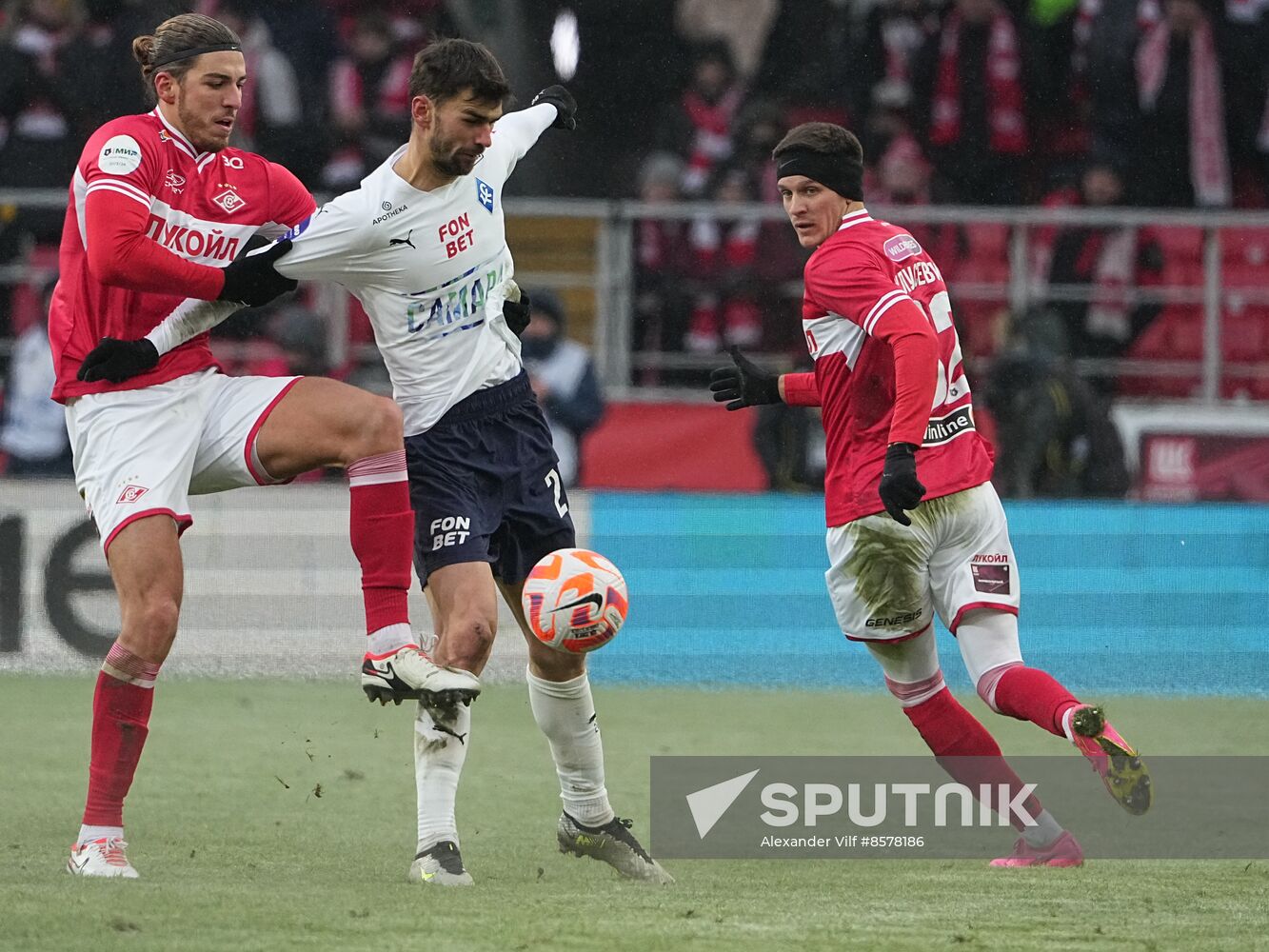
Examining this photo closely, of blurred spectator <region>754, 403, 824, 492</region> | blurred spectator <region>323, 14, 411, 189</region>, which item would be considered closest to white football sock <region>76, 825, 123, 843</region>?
blurred spectator <region>754, 403, 824, 492</region>

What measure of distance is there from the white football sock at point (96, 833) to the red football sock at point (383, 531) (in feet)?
2.99

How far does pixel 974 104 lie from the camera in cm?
1438

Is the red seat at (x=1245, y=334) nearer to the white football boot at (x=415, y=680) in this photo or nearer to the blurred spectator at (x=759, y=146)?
the blurred spectator at (x=759, y=146)

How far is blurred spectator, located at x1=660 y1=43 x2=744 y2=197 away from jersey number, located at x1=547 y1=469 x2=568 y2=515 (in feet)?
28.0

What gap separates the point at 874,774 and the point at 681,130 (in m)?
7.91

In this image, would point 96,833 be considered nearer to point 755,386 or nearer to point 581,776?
point 581,776

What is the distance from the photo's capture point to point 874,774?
296 inches

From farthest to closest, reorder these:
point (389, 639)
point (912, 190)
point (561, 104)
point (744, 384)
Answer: point (912, 190)
point (561, 104)
point (744, 384)
point (389, 639)

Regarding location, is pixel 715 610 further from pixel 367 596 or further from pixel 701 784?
pixel 367 596

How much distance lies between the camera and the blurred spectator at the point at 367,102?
13.9m

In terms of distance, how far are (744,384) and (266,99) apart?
860 centimetres

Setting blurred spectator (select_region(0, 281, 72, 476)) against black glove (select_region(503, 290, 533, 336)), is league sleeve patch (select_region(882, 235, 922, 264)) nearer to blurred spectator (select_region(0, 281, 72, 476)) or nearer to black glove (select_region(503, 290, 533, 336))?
black glove (select_region(503, 290, 533, 336))

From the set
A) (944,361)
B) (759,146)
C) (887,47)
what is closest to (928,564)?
(944,361)

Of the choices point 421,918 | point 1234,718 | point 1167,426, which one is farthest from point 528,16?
point 421,918
